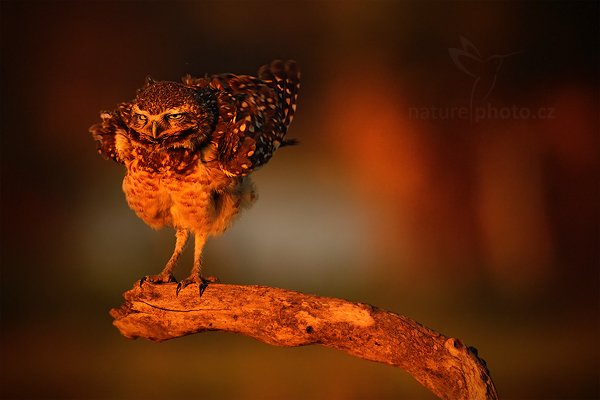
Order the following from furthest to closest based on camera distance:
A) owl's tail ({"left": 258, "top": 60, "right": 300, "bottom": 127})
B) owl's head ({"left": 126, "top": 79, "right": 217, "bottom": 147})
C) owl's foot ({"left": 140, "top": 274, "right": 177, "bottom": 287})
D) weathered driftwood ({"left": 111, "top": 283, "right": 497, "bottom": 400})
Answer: owl's tail ({"left": 258, "top": 60, "right": 300, "bottom": 127}) → owl's foot ({"left": 140, "top": 274, "right": 177, "bottom": 287}) → owl's head ({"left": 126, "top": 79, "right": 217, "bottom": 147}) → weathered driftwood ({"left": 111, "top": 283, "right": 497, "bottom": 400})

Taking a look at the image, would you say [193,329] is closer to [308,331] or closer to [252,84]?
[308,331]

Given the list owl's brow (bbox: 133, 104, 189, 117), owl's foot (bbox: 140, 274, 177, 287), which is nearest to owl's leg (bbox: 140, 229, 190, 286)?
owl's foot (bbox: 140, 274, 177, 287)

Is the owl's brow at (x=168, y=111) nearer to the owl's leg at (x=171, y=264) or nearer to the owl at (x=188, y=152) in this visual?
the owl at (x=188, y=152)

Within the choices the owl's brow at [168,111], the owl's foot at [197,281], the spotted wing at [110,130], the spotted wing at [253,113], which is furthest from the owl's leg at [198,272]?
the owl's brow at [168,111]

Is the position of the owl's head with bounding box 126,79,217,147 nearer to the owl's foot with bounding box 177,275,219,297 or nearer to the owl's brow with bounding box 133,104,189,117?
the owl's brow with bounding box 133,104,189,117

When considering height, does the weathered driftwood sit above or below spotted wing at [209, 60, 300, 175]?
below

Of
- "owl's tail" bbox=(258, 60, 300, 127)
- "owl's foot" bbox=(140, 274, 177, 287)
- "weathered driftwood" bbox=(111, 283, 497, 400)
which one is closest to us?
"weathered driftwood" bbox=(111, 283, 497, 400)

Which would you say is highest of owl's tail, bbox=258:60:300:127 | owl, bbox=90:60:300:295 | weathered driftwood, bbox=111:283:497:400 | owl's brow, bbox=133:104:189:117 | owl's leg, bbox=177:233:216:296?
owl's tail, bbox=258:60:300:127
